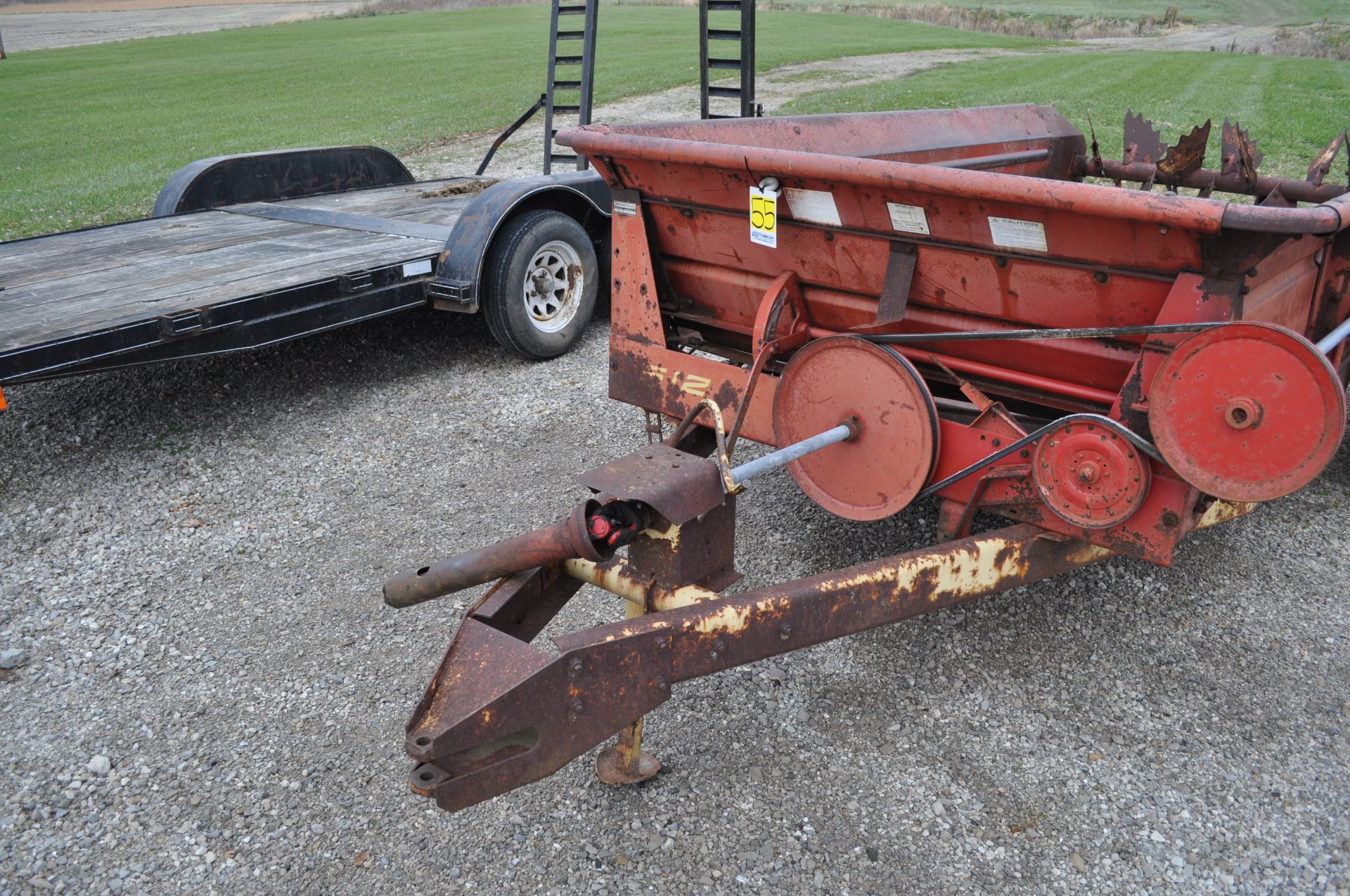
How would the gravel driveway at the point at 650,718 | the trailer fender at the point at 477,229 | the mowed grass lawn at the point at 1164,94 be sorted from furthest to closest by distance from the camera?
the mowed grass lawn at the point at 1164,94 < the trailer fender at the point at 477,229 < the gravel driveway at the point at 650,718

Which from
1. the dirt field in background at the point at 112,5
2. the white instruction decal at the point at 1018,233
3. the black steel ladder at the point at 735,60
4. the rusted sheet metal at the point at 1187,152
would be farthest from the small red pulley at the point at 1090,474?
the dirt field in background at the point at 112,5

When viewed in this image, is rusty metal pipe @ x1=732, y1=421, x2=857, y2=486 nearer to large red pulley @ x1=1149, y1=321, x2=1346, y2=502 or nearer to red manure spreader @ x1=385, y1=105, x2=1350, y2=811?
red manure spreader @ x1=385, y1=105, x2=1350, y2=811

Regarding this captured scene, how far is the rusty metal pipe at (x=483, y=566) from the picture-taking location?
86.4 inches

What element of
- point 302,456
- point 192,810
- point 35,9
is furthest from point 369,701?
point 35,9

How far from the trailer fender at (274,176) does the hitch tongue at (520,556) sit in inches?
198

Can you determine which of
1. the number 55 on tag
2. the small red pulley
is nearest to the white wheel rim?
the number 55 on tag

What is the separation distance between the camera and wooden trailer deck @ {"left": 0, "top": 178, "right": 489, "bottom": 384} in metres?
3.76

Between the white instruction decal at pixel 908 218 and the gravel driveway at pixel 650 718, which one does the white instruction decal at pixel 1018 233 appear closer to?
the white instruction decal at pixel 908 218

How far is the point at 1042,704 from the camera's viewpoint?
9.34 feet

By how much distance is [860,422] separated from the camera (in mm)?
2846

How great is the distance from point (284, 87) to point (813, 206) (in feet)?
71.7

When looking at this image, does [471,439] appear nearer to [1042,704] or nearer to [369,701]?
[369,701]

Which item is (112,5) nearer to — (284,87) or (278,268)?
(284,87)

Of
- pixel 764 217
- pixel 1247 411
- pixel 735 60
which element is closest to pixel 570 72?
pixel 735 60
